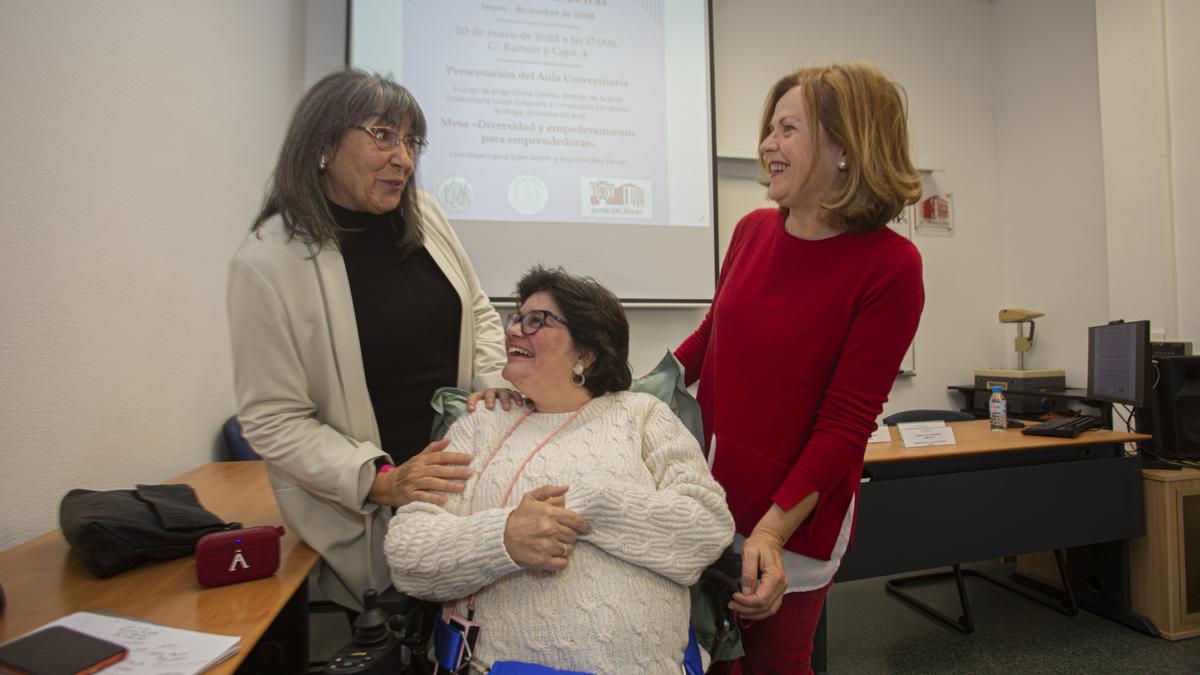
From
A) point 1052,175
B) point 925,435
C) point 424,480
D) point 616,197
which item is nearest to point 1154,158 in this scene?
point 1052,175

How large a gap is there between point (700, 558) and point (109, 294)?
5.61 ft

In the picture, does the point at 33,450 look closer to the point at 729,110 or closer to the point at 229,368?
the point at 229,368

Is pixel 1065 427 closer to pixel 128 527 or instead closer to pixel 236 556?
pixel 236 556

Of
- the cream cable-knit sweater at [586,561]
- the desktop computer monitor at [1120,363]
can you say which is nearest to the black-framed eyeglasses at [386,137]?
the cream cable-knit sweater at [586,561]

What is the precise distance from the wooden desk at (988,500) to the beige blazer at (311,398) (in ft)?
5.65

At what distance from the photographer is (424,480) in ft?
3.91

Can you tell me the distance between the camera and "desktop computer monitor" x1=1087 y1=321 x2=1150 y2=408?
268 cm

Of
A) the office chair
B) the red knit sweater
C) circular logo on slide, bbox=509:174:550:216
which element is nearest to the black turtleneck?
the red knit sweater

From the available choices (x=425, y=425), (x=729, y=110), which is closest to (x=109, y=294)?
(x=425, y=425)

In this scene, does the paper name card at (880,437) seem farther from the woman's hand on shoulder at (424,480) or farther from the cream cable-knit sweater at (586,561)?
the woman's hand on shoulder at (424,480)

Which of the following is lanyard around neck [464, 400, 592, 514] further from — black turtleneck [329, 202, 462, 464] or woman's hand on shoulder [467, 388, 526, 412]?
black turtleneck [329, 202, 462, 464]

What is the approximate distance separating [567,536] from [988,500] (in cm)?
217

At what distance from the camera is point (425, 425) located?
1.45 meters

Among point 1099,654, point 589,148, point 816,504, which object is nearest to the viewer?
point 816,504
